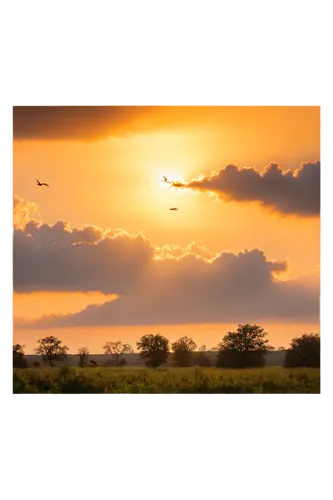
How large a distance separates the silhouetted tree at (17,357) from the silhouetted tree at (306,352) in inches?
85.3

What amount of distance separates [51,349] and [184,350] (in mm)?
1100

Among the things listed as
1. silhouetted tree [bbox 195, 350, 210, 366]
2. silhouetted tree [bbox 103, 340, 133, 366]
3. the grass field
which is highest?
silhouetted tree [bbox 103, 340, 133, 366]

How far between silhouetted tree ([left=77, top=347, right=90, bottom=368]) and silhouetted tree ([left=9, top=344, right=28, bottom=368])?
1.45 ft

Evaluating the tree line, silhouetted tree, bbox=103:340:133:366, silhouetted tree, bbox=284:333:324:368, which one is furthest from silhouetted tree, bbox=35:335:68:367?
silhouetted tree, bbox=284:333:324:368

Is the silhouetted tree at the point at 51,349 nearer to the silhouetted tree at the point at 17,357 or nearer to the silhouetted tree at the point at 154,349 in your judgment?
the silhouetted tree at the point at 17,357

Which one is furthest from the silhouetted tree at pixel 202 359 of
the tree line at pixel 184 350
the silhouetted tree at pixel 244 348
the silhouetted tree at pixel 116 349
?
the silhouetted tree at pixel 116 349

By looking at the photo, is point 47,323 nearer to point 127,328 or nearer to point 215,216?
point 127,328

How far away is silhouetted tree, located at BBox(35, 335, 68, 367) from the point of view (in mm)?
5867

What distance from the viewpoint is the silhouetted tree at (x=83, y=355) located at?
5883 mm

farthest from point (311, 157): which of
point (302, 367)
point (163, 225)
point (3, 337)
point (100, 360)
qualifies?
point (3, 337)

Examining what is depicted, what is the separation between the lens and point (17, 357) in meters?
5.83

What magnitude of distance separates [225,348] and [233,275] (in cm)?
61

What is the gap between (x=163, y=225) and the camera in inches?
234

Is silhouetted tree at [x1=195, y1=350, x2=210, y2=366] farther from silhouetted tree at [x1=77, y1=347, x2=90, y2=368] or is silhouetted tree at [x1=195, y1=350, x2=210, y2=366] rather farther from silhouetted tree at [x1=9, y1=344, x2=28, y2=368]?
silhouetted tree at [x1=9, y1=344, x2=28, y2=368]
